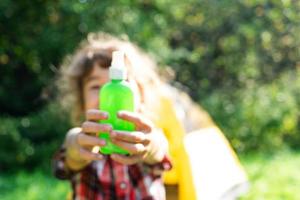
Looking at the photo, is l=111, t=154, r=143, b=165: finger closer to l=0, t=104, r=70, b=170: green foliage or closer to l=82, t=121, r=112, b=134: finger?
l=82, t=121, r=112, b=134: finger

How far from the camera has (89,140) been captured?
5.55ft

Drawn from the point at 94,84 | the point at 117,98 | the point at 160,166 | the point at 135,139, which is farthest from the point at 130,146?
the point at 94,84

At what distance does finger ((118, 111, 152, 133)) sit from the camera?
5.32 ft

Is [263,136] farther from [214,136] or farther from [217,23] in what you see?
[214,136]

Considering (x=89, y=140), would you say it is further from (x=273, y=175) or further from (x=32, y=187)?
(x=273, y=175)

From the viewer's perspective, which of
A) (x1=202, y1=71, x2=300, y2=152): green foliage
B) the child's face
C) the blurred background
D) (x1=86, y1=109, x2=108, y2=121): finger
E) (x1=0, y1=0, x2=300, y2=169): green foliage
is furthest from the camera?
(x1=202, y1=71, x2=300, y2=152): green foliage

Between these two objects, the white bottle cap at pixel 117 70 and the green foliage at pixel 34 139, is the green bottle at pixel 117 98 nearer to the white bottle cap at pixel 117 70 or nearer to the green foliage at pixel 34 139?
the white bottle cap at pixel 117 70

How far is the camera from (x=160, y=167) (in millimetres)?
2061

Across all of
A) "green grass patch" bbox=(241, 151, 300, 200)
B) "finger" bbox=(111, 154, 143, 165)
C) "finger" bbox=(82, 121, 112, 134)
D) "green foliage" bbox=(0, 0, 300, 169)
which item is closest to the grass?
"green grass patch" bbox=(241, 151, 300, 200)

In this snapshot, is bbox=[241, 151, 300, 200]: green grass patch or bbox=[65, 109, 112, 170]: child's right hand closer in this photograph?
bbox=[65, 109, 112, 170]: child's right hand

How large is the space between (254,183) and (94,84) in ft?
7.40

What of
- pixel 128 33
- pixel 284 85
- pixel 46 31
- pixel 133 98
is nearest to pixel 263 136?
pixel 284 85

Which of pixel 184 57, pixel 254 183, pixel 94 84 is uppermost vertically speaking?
A: pixel 184 57

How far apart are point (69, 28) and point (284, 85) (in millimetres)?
2217
